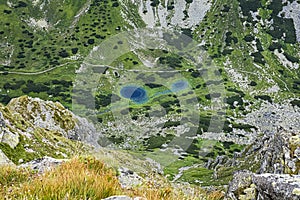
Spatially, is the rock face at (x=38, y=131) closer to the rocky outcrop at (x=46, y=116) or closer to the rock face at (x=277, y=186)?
the rocky outcrop at (x=46, y=116)

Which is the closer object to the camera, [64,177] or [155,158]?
[64,177]

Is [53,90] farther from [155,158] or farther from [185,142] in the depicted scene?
[155,158]

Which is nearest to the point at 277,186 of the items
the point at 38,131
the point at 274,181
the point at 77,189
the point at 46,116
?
the point at 274,181

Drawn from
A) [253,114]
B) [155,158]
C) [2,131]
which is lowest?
[155,158]

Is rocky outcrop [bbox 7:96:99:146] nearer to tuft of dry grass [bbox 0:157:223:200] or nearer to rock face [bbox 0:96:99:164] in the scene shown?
rock face [bbox 0:96:99:164]

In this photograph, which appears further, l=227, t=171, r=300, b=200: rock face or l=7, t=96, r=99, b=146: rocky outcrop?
l=7, t=96, r=99, b=146: rocky outcrop


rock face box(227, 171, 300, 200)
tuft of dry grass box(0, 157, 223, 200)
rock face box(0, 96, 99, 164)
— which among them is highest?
rock face box(227, 171, 300, 200)

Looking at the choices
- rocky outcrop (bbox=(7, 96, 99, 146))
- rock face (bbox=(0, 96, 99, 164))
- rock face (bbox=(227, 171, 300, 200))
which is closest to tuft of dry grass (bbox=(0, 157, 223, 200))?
rock face (bbox=(227, 171, 300, 200))

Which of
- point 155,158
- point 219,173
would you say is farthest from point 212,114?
point 219,173

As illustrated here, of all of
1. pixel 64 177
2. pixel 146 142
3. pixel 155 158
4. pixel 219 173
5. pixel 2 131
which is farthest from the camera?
pixel 146 142

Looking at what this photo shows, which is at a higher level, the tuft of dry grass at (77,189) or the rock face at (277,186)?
the rock face at (277,186)

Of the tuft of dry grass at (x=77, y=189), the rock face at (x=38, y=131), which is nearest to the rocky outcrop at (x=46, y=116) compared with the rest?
the rock face at (x=38, y=131)
